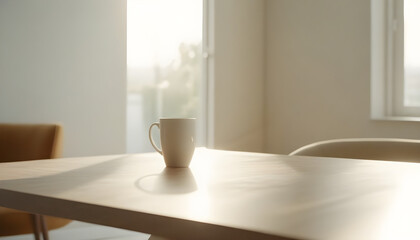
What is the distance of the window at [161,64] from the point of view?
3.63m

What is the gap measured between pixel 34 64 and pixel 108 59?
1.54ft

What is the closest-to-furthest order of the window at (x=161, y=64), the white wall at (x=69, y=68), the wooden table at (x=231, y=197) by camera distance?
1. the wooden table at (x=231, y=197)
2. the white wall at (x=69, y=68)
3. the window at (x=161, y=64)

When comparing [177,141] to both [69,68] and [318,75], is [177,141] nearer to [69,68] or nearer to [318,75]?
[69,68]

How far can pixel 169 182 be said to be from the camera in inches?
31.9

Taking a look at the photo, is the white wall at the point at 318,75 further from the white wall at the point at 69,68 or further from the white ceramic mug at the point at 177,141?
the white ceramic mug at the point at 177,141

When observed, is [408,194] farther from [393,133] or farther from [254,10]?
[254,10]

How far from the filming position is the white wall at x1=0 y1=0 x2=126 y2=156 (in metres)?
3.05

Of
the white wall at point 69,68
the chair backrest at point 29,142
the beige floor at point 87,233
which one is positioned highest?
the white wall at point 69,68

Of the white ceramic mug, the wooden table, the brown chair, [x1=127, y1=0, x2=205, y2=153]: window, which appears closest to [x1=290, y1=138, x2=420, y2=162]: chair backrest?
the wooden table

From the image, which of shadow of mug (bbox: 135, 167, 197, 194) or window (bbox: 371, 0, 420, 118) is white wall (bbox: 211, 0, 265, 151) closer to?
window (bbox: 371, 0, 420, 118)

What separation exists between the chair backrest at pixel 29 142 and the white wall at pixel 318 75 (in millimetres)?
2108

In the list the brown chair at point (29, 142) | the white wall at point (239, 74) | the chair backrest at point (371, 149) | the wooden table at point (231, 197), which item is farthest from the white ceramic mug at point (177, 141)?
the white wall at point (239, 74)

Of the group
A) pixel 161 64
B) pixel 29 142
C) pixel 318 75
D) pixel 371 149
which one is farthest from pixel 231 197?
pixel 318 75

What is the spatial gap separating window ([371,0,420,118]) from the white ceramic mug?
2.98m
